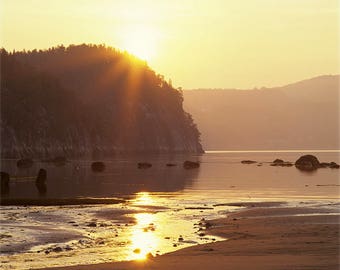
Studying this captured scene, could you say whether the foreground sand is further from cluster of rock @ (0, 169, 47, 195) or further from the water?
cluster of rock @ (0, 169, 47, 195)

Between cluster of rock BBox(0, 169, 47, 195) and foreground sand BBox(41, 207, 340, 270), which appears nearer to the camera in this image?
foreground sand BBox(41, 207, 340, 270)

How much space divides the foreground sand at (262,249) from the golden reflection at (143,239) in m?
1.09

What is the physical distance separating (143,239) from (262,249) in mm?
5502

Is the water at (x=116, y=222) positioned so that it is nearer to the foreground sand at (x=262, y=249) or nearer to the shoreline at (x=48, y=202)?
the foreground sand at (x=262, y=249)

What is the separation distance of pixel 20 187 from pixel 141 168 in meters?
59.4

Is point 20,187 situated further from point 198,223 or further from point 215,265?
point 215,265

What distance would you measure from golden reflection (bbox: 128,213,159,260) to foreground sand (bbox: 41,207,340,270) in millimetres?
1089

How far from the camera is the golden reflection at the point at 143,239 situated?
24336 mm

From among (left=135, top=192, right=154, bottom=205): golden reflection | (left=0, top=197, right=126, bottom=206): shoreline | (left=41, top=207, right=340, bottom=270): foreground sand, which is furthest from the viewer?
(left=135, top=192, right=154, bottom=205): golden reflection

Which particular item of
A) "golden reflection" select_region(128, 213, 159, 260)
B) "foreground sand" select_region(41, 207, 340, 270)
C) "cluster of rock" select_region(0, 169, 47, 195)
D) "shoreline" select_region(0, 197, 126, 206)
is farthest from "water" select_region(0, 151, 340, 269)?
"shoreline" select_region(0, 197, 126, 206)

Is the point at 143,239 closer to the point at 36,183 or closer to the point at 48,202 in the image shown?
the point at 48,202

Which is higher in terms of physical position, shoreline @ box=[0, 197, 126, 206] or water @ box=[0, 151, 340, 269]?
shoreline @ box=[0, 197, 126, 206]

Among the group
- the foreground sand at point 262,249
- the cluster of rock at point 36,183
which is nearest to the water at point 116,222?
the cluster of rock at point 36,183

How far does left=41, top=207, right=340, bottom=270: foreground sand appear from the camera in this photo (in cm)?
2133
